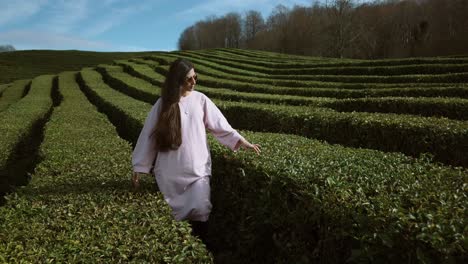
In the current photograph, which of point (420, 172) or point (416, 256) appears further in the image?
point (420, 172)

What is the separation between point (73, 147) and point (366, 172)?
17.6ft

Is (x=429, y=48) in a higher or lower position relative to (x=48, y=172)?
higher

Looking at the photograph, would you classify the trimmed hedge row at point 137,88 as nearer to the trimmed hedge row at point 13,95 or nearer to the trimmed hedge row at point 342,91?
the trimmed hedge row at point 342,91

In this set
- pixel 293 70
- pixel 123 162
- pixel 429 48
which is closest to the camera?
pixel 123 162

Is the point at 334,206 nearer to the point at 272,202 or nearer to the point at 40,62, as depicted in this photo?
the point at 272,202

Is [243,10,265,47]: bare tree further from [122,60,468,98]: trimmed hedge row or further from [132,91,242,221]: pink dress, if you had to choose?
[132,91,242,221]: pink dress

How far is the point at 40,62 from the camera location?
198ft

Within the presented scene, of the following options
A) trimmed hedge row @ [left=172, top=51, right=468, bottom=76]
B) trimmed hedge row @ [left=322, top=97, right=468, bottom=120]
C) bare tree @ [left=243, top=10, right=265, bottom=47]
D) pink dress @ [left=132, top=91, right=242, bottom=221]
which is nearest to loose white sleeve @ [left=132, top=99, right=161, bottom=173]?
pink dress @ [left=132, top=91, right=242, bottom=221]

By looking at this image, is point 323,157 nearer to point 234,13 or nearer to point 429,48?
point 429,48

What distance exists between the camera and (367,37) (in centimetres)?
5922

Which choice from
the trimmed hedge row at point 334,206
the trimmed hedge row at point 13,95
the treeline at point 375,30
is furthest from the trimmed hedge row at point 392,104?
the treeline at point 375,30

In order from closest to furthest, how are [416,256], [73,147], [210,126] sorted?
[416,256], [210,126], [73,147]

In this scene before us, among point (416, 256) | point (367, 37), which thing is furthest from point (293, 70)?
point (367, 37)

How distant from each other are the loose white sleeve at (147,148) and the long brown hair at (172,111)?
0.11 m
